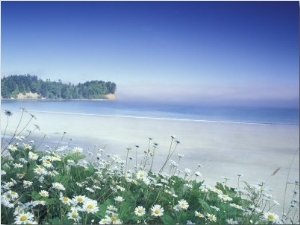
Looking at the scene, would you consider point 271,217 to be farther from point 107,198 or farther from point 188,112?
point 188,112

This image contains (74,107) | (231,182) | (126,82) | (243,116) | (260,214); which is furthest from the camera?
(74,107)

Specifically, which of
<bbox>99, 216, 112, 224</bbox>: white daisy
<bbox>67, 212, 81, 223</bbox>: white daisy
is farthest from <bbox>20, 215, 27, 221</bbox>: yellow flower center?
<bbox>99, 216, 112, 224</bbox>: white daisy

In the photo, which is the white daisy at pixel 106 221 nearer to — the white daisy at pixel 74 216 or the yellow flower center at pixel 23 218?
the white daisy at pixel 74 216

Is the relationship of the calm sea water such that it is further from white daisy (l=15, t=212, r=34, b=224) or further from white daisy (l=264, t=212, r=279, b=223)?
white daisy (l=15, t=212, r=34, b=224)

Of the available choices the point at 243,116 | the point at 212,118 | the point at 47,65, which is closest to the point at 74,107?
the point at 212,118

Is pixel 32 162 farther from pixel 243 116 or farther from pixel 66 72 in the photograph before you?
pixel 243 116

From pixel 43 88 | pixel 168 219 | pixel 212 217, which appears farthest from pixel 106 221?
pixel 43 88
